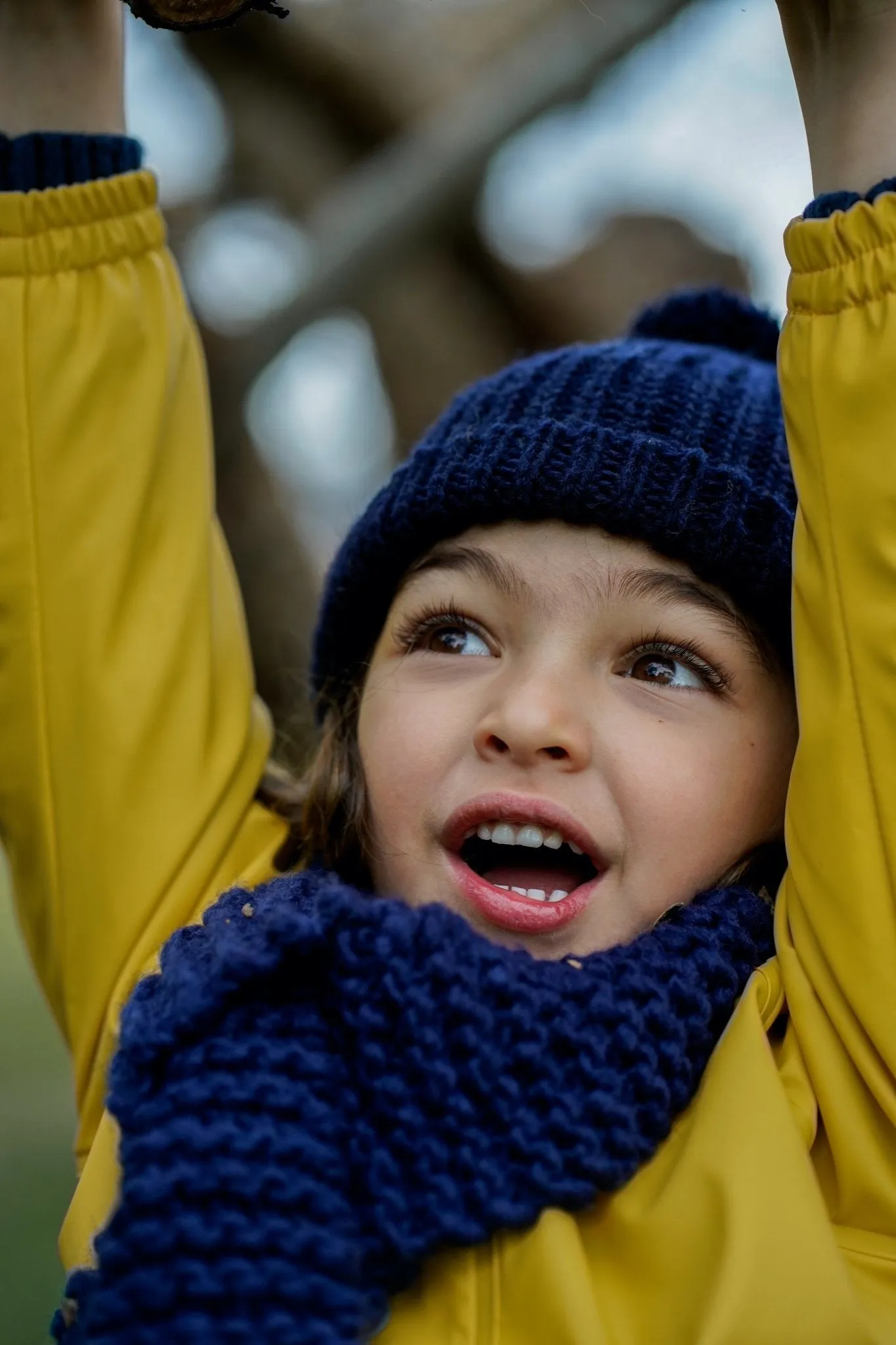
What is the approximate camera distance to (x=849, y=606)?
978 millimetres

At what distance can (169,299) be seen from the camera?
1279 mm

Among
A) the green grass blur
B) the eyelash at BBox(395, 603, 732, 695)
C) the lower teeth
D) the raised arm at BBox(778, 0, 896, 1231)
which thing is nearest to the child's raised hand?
the raised arm at BBox(778, 0, 896, 1231)

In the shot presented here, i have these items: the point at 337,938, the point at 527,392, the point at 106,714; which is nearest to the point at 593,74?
the point at 527,392

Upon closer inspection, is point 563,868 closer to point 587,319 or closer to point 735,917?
point 735,917

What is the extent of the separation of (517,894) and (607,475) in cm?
39

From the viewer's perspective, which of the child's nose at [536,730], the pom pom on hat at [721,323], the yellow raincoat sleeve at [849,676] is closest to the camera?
the yellow raincoat sleeve at [849,676]

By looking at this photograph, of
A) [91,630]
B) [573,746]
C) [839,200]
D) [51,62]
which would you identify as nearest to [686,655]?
[573,746]

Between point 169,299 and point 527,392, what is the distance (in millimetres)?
366

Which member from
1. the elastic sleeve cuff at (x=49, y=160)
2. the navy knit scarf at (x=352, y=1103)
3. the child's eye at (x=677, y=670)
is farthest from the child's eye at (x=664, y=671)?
the elastic sleeve cuff at (x=49, y=160)

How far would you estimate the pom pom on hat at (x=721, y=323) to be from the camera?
1555 millimetres

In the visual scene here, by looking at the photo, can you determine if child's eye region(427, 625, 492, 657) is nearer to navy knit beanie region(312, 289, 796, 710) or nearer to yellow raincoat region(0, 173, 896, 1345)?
navy knit beanie region(312, 289, 796, 710)

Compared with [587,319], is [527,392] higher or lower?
higher

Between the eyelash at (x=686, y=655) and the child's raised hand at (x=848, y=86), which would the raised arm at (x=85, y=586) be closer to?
the eyelash at (x=686, y=655)

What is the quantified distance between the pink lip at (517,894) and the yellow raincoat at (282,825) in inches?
6.3
